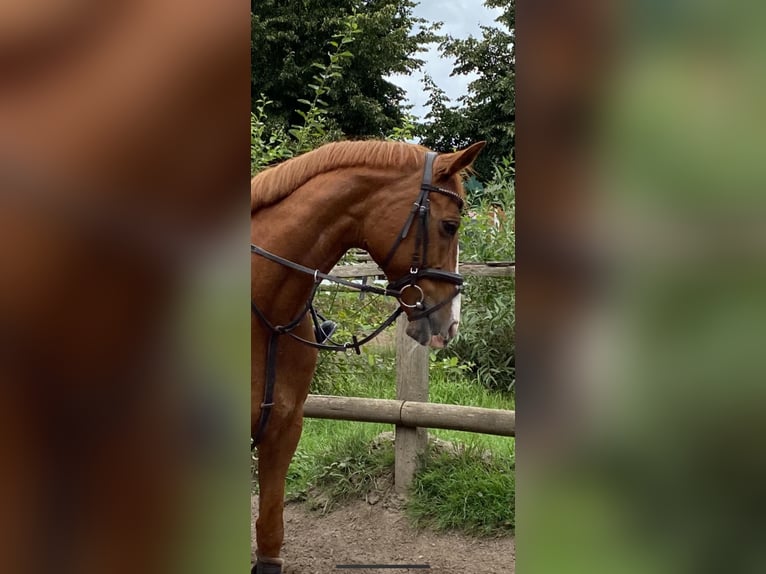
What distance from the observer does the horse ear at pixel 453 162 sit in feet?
6.04

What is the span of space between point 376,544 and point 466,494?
1.60 ft

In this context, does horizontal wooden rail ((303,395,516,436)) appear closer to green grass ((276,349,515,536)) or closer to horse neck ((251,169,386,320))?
green grass ((276,349,515,536))

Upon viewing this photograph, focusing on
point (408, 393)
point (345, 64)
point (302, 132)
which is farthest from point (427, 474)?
point (345, 64)

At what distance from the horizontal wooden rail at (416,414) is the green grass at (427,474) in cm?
24

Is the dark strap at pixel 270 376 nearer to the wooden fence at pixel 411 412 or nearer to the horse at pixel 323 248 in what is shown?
the horse at pixel 323 248

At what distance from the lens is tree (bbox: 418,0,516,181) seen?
11.2m

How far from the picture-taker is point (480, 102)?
12.1 m

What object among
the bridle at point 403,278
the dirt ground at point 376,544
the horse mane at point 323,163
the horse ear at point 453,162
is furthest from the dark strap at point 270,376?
the dirt ground at point 376,544

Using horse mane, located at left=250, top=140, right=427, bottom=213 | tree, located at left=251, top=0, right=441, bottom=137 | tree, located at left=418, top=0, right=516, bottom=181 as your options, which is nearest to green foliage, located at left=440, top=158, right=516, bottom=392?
horse mane, located at left=250, top=140, right=427, bottom=213

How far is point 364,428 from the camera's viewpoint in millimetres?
3389

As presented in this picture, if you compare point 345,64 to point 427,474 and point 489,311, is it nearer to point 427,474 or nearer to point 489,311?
point 489,311

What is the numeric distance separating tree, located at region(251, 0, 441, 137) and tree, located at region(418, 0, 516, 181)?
828 millimetres
